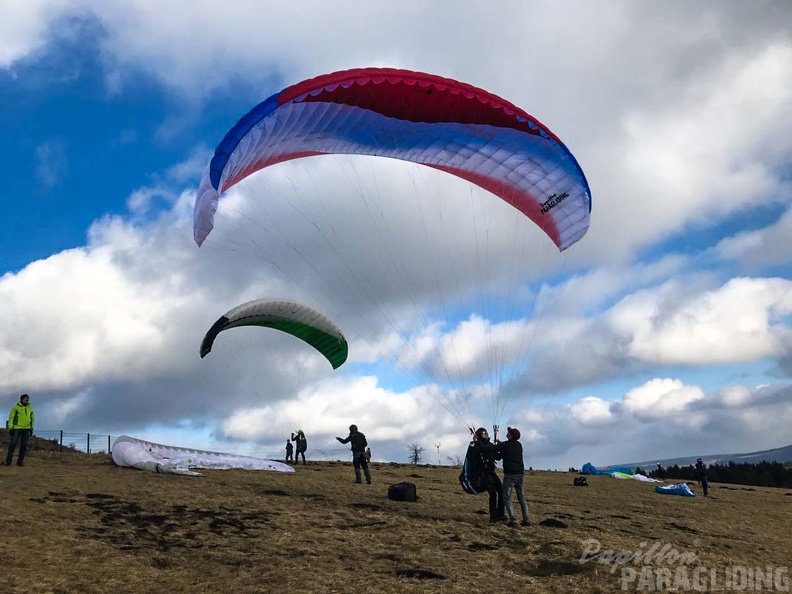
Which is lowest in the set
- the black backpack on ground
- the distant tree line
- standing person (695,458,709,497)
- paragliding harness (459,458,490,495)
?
the distant tree line

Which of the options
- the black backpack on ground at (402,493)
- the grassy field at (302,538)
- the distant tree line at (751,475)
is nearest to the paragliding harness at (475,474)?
the grassy field at (302,538)

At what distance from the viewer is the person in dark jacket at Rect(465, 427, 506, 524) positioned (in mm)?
12797

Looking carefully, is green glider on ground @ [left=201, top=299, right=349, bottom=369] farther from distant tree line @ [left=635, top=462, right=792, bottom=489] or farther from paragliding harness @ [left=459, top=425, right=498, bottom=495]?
distant tree line @ [left=635, top=462, right=792, bottom=489]

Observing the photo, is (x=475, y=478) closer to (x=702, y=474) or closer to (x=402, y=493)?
(x=402, y=493)

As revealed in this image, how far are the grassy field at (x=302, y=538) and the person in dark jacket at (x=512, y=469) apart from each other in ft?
1.15

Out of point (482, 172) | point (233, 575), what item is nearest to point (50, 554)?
point (233, 575)

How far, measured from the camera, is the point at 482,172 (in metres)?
17.7

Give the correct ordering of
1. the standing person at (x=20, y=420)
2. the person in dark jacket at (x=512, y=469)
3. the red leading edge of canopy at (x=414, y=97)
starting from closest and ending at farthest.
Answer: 1. the person in dark jacket at (x=512, y=469)
2. the red leading edge of canopy at (x=414, y=97)
3. the standing person at (x=20, y=420)

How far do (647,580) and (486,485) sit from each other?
4.03 m

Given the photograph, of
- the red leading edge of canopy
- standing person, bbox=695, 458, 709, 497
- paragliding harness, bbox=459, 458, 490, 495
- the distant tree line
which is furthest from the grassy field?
the distant tree line

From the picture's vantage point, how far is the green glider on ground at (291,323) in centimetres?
2072

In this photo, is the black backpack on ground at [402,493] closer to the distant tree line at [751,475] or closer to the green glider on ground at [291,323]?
the green glider on ground at [291,323]

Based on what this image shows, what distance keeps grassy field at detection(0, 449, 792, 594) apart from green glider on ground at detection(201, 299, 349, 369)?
549cm

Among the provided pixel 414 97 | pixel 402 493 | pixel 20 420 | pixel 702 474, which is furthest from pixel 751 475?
pixel 20 420
